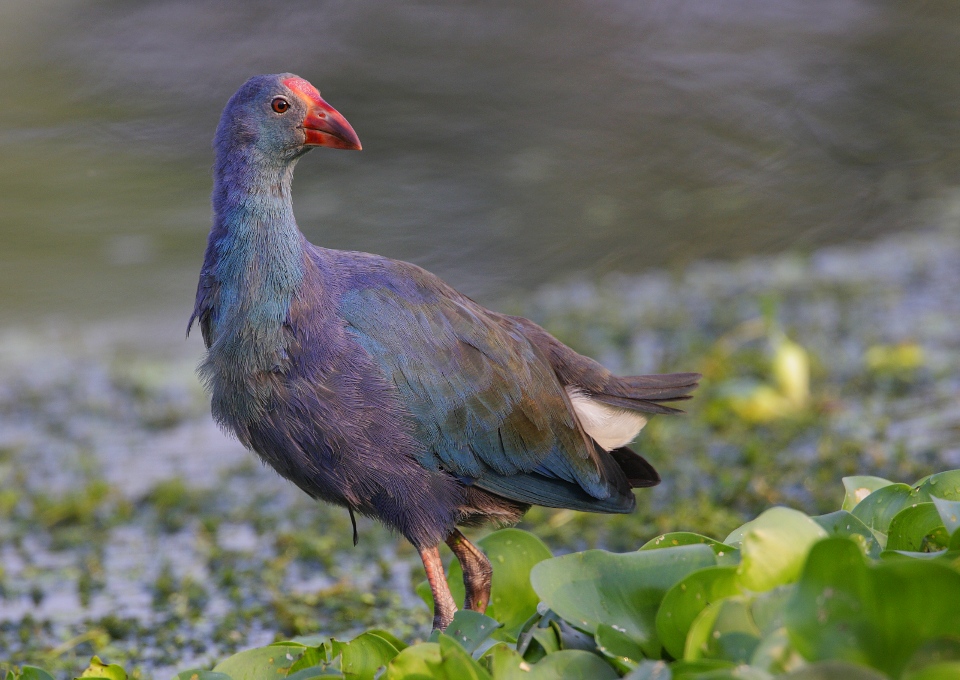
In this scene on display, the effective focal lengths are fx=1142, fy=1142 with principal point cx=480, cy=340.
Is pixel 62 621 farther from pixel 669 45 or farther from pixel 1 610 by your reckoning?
pixel 669 45

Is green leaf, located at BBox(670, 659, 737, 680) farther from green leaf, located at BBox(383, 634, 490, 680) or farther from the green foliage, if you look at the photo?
green leaf, located at BBox(383, 634, 490, 680)

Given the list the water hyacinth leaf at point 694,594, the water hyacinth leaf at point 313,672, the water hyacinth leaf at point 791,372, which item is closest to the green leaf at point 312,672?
the water hyacinth leaf at point 313,672

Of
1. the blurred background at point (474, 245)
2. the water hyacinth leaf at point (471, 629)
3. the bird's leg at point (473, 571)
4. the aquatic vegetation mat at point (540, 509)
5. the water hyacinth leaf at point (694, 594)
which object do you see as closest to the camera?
the water hyacinth leaf at point (694, 594)

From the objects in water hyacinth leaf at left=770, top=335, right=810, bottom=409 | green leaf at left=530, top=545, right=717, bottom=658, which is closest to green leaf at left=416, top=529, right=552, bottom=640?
green leaf at left=530, top=545, right=717, bottom=658

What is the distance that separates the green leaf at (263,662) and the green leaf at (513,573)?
1.91ft

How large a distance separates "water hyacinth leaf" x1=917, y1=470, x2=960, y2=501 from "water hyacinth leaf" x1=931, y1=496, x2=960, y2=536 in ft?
0.86

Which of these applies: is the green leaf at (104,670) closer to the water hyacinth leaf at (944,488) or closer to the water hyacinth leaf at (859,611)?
the water hyacinth leaf at (859,611)

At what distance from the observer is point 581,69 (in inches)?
320

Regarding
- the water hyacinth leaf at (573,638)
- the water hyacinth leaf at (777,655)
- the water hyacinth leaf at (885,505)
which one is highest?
the water hyacinth leaf at (777,655)

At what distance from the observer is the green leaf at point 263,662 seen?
2.12 m

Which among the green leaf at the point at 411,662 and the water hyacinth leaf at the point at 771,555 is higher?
the water hyacinth leaf at the point at 771,555

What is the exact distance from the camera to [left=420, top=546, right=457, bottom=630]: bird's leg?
8.84ft

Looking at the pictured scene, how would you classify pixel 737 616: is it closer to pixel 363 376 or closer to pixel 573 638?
pixel 573 638

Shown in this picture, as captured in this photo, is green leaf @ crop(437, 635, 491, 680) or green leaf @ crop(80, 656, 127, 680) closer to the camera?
green leaf @ crop(437, 635, 491, 680)
